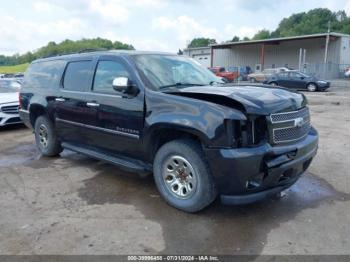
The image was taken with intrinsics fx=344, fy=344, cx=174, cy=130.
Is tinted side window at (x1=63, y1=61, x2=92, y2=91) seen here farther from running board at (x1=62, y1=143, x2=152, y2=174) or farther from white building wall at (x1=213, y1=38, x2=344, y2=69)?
white building wall at (x1=213, y1=38, x2=344, y2=69)

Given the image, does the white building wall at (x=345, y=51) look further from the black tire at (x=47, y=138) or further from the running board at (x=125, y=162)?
the running board at (x=125, y=162)

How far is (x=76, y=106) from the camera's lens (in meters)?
5.19

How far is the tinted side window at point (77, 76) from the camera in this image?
516cm

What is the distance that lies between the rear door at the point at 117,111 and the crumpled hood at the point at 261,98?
0.68 metres

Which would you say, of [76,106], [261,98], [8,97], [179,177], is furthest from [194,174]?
[8,97]

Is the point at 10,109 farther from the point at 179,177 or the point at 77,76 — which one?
the point at 179,177

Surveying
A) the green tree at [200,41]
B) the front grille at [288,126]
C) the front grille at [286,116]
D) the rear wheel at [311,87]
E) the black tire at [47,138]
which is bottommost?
the rear wheel at [311,87]

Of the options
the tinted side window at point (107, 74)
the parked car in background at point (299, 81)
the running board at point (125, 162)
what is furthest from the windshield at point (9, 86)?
the parked car in background at point (299, 81)

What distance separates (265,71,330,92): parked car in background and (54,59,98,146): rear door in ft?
69.2

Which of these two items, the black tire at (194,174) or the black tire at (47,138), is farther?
the black tire at (47,138)

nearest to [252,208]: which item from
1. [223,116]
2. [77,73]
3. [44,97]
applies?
[223,116]

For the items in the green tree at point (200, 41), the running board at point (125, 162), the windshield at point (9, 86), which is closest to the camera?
the running board at point (125, 162)

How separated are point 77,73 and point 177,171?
2.52m

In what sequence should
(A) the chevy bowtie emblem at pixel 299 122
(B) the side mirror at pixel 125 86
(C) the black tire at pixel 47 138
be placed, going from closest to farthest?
(A) the chevy bowtie emblem at pixel 299 122 → (B) the side mirror at pixel 125 86 → (C) the black tire at pixel 47 138
